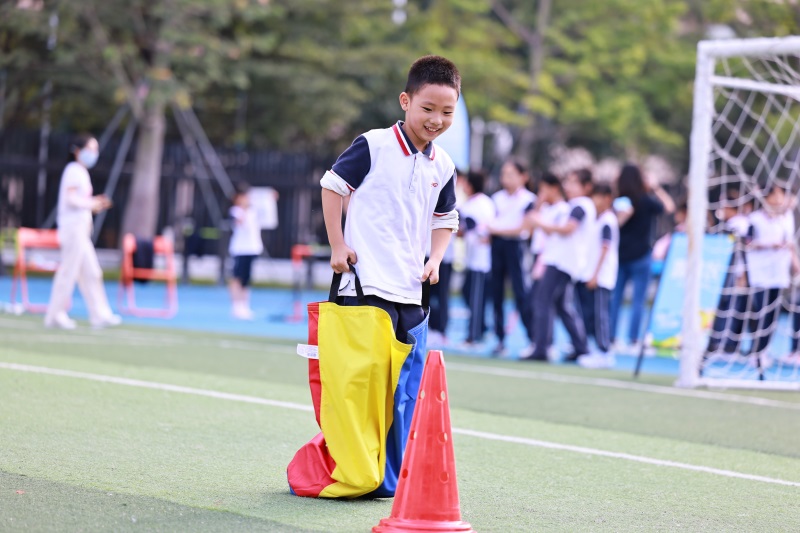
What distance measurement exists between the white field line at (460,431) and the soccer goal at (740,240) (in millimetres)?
3936

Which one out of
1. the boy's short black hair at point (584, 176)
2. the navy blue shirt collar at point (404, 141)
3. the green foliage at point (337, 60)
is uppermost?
the green foliage at point (337, 60)

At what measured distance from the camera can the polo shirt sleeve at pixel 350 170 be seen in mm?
5527

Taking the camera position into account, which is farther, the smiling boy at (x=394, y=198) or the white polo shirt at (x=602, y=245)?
the white polo shirt at (x=602, y=245)

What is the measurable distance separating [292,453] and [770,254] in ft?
25.6

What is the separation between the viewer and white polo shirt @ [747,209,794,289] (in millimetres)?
12984

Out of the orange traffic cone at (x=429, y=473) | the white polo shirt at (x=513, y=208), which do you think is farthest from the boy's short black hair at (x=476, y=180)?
the orange traffic cone at (x=429, y=473)

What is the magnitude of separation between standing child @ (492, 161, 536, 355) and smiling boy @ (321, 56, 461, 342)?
815 cm

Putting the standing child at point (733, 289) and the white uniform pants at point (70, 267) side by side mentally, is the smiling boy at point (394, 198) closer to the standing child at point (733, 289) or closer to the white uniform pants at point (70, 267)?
the standing child at point (733, 289)

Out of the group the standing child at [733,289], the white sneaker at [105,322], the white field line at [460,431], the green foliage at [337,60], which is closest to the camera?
the white field line at [460,431]

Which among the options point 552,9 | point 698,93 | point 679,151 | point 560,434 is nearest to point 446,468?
point 560,434

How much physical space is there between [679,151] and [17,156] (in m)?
21.6

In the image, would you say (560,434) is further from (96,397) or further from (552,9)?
(552,9)

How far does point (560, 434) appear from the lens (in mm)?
8094

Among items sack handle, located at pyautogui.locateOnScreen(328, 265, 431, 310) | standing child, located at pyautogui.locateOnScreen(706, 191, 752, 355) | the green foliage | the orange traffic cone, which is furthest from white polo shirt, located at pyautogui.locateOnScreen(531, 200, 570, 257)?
the green foliage
